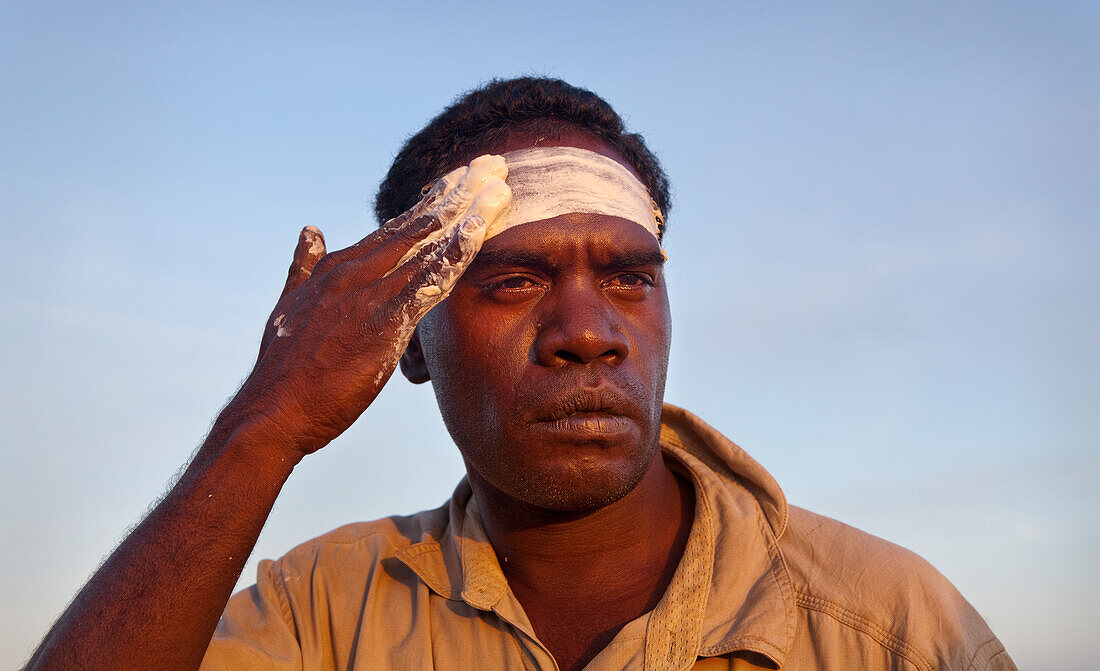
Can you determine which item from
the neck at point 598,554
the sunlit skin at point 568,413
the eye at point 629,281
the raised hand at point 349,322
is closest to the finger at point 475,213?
the raised hand at point 349,322

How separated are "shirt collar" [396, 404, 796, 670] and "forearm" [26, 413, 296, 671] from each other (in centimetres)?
79

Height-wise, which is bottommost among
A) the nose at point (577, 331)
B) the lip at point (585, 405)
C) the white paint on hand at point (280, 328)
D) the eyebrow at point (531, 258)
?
the lip at point (585, 405)

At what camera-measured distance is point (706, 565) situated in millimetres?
2711

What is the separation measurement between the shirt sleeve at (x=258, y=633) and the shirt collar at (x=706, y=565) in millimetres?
405

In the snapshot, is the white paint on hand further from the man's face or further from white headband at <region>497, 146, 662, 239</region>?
white headband at <region>497, 146, 662, 239</region>

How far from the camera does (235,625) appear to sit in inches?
114

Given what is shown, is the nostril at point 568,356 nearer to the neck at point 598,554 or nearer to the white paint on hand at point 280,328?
the neck at point 598,554

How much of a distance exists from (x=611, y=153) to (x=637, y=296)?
65 cm

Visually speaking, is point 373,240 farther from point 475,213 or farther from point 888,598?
point 888,598

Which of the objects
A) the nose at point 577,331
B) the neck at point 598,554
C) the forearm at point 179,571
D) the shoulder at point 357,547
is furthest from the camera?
the shoulder at point 357,547

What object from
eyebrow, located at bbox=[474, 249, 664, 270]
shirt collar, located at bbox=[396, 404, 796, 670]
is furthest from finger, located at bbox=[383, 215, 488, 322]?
shirt collar, located at bbox=[396, 404, 796, 670]

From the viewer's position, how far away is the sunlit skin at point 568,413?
2.69 meters

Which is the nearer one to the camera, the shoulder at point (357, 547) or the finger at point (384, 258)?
the finger at point (384, 258)

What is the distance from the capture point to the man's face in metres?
2.68
